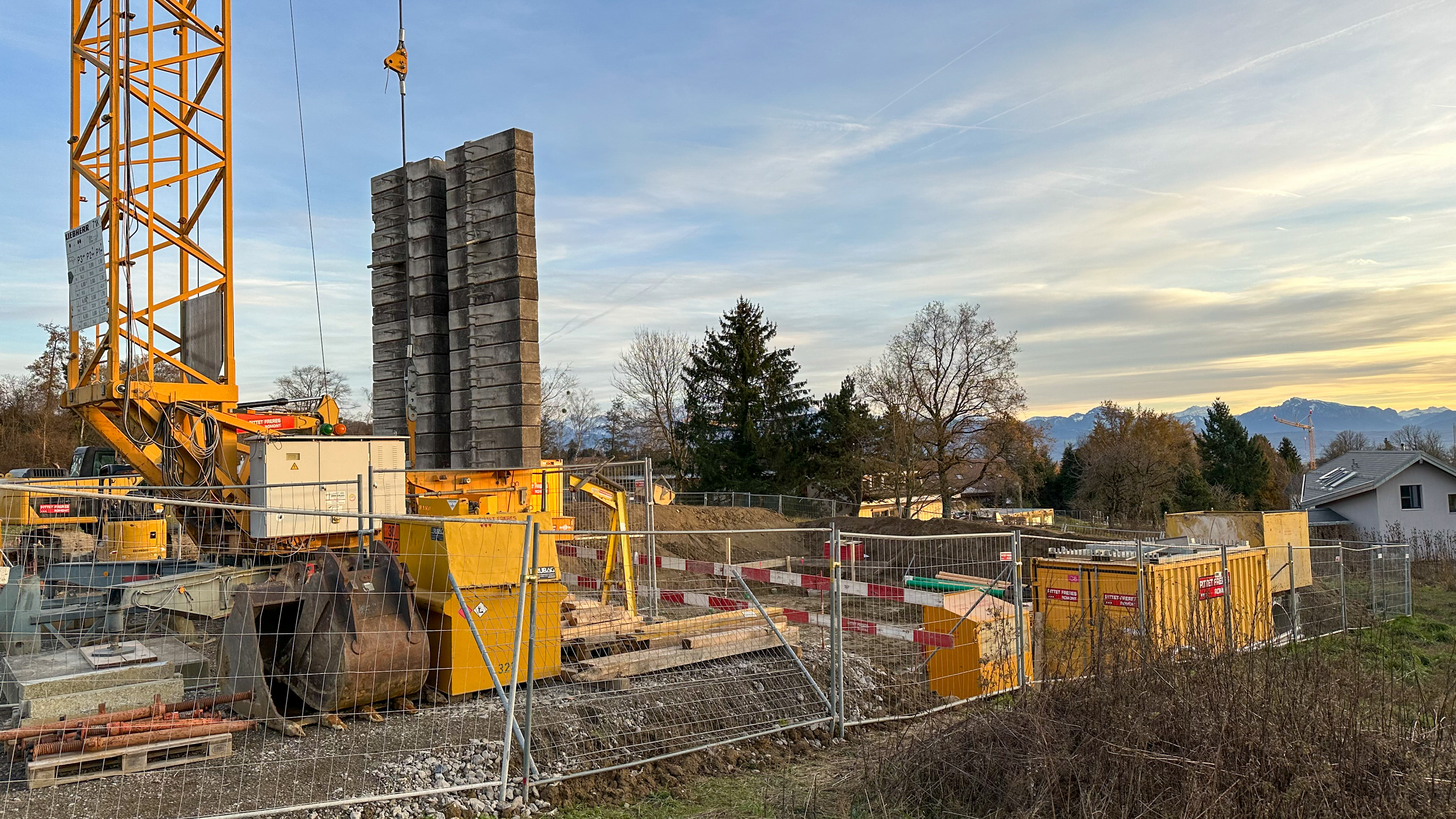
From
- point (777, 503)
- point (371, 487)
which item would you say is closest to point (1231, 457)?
point (777, 503)

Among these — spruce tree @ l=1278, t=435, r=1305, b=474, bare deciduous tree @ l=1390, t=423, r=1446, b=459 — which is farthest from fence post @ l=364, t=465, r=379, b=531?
bare deciduous tree @ l=1390, t=423, r=1446, b=459

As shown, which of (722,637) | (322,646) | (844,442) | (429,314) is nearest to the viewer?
(322,646)

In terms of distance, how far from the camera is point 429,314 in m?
13.5

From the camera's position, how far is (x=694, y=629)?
991 cm

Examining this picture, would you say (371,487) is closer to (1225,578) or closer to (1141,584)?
(1141,584)

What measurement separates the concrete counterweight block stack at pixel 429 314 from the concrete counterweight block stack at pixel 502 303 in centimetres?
131

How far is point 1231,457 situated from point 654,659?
5786cm

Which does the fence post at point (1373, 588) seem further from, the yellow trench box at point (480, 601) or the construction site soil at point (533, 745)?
the yellow trench box at point (480, 601)

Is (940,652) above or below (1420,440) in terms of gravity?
below

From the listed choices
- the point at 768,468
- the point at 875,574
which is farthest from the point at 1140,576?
the point at 768,468

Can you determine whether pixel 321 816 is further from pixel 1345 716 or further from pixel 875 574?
pixel 875 574

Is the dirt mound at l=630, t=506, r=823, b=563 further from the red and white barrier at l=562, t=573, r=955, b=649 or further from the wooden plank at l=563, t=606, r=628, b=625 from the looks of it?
the red and white barrier at l=562, t=573, r=955, b=649

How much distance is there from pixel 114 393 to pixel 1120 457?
4863cm

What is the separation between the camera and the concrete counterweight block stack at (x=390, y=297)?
14.3m
